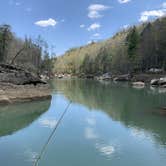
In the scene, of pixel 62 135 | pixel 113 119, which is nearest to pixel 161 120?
pixel 113 119

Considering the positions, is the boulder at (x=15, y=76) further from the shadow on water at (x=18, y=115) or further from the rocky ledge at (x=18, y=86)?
the shadow on water at (x=18, y=115)

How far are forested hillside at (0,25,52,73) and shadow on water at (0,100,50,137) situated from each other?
3025cm

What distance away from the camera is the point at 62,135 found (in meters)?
15.7

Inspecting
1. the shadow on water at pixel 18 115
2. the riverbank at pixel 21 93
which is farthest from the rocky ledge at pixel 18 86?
the shadow on water at pixel 18 115

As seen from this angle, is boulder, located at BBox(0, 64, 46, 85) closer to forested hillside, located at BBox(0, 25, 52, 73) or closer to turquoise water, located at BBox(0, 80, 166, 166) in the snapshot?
turquoise water, located at BBox(0, 80, 166, 166)

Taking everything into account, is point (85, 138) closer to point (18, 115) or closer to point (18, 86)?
point (18, 115)

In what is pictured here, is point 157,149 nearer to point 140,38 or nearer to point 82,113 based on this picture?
point 82,113

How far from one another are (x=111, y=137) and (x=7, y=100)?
46.1 feet

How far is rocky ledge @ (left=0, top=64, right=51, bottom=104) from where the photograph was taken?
1057 inches

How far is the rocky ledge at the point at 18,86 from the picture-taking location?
88.1 ft

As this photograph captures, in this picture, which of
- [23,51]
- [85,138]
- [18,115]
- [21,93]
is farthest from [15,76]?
[23,51]

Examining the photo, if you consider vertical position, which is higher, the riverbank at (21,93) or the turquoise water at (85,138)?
the riverbank at (21,93)

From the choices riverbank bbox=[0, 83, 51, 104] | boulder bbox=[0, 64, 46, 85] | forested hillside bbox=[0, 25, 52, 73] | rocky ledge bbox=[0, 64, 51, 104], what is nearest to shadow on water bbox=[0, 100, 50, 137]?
riverbank bbox=[0, 83, 51, 104]

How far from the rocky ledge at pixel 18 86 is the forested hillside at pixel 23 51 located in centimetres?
2597
